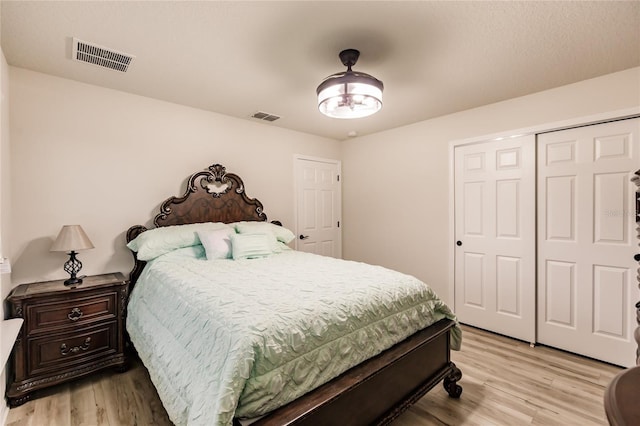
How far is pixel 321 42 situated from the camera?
78.7 inches

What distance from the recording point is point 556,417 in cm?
192

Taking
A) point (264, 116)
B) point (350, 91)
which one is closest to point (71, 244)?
point (264, 116)

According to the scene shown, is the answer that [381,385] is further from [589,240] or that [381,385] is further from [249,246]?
[589,240]

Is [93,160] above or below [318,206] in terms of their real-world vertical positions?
above

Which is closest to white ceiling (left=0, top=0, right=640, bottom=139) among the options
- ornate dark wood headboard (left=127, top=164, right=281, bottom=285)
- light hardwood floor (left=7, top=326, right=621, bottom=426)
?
ornate dark wood headboard (left=127, top=164, right=281, bottom=285)

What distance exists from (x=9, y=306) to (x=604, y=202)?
15.6ft

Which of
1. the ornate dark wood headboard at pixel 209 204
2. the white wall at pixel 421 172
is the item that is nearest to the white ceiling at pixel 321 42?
the white wall at pixel 421 172

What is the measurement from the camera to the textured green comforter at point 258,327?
1.25 metres

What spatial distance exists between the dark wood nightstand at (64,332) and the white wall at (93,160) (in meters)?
0.34

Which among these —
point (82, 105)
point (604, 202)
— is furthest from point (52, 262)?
point (604, 202)

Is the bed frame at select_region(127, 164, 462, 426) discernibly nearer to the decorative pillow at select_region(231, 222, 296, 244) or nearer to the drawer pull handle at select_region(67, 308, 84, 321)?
the drawer pull handle at select_region(67, 308, 84, 321)

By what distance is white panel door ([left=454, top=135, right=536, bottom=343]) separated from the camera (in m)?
3.00

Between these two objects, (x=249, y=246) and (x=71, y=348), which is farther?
(x=249, y=246)

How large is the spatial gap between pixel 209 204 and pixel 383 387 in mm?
2525
